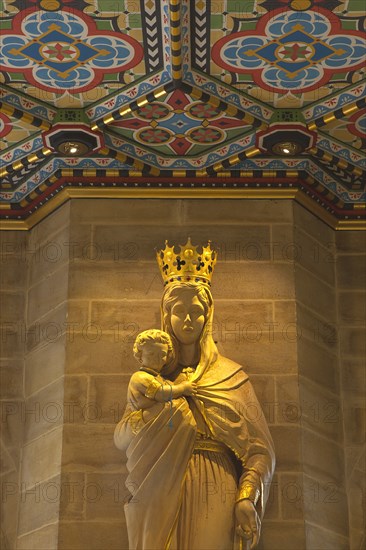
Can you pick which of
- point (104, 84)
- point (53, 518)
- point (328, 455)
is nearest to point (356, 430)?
point (328, 455)

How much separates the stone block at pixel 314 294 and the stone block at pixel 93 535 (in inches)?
72.6

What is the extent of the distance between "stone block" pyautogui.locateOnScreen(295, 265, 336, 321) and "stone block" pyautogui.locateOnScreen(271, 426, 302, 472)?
0.87m

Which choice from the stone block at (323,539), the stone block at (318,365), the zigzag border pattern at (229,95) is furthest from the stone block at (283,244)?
the stone block at (323,539)

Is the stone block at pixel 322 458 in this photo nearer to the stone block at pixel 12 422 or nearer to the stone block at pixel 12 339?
the stone block at pixel 12 422

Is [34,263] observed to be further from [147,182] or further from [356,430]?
[356,430]

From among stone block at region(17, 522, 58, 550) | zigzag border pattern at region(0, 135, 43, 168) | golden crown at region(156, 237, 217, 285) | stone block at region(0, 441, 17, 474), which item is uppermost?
zigzag border pattern at region(0, 135, 43, 168)

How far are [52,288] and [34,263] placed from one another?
0.35 meters

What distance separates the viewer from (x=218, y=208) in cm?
830

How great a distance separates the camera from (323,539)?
24.7ft

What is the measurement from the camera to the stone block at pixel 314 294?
8.10 meters

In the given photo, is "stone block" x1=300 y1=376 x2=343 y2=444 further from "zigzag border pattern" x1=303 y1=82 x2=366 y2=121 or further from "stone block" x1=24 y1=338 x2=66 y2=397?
"zigzag border pattern" x1=303 y1=82 x2=366 y2=121

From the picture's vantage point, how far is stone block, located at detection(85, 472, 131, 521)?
7.46 metres

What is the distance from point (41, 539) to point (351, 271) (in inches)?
106

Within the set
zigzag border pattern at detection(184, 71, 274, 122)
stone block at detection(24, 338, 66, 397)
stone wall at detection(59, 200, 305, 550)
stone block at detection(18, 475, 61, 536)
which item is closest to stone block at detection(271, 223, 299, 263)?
stone wall at detection(59, 200, 305, 550)
